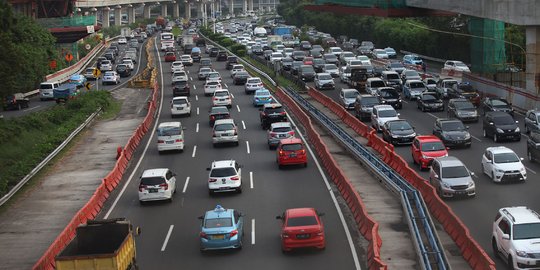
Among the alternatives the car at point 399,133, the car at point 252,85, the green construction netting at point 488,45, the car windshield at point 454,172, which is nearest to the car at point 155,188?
the car windshield at point 454,172

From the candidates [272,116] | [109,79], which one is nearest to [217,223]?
[272,116]

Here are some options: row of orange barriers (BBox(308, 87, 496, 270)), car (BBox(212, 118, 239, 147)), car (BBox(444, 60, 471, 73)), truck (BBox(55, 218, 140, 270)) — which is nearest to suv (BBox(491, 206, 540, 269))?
row of orange barriers (BBox(308, 87, 496, 270))

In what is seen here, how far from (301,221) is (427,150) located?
49.6 ft

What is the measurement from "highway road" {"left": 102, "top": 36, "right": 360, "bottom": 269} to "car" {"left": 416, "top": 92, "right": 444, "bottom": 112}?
12.0 meters

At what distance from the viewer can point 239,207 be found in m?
37.7

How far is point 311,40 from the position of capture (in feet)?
481

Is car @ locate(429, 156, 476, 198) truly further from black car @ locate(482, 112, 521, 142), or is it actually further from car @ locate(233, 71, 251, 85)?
car @ locate(233, 71, 251, 85)

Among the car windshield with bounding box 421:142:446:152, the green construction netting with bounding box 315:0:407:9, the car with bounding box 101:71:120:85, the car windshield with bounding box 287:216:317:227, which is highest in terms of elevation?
the green construction netting with bounding box 315:0:407:9

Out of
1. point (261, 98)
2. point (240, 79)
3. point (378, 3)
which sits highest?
point (378, 3)

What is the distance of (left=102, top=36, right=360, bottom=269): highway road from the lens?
29891 mm

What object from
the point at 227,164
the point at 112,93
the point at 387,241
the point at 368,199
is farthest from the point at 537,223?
the point at 112,93

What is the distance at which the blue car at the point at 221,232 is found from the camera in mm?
30531

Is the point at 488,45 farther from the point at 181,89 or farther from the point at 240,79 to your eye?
the point at 181,89

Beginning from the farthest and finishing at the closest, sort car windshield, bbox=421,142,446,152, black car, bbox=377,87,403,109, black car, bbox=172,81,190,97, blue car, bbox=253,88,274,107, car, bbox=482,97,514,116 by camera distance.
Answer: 1. black car, bbox=172,81,190,97
2. blue car, bbox=253,88,274,107
3. black car, bbox=377,87,403,109
4. car, bbox=482,97,514,116
5. car windshield, bbox=421,142,446,152
